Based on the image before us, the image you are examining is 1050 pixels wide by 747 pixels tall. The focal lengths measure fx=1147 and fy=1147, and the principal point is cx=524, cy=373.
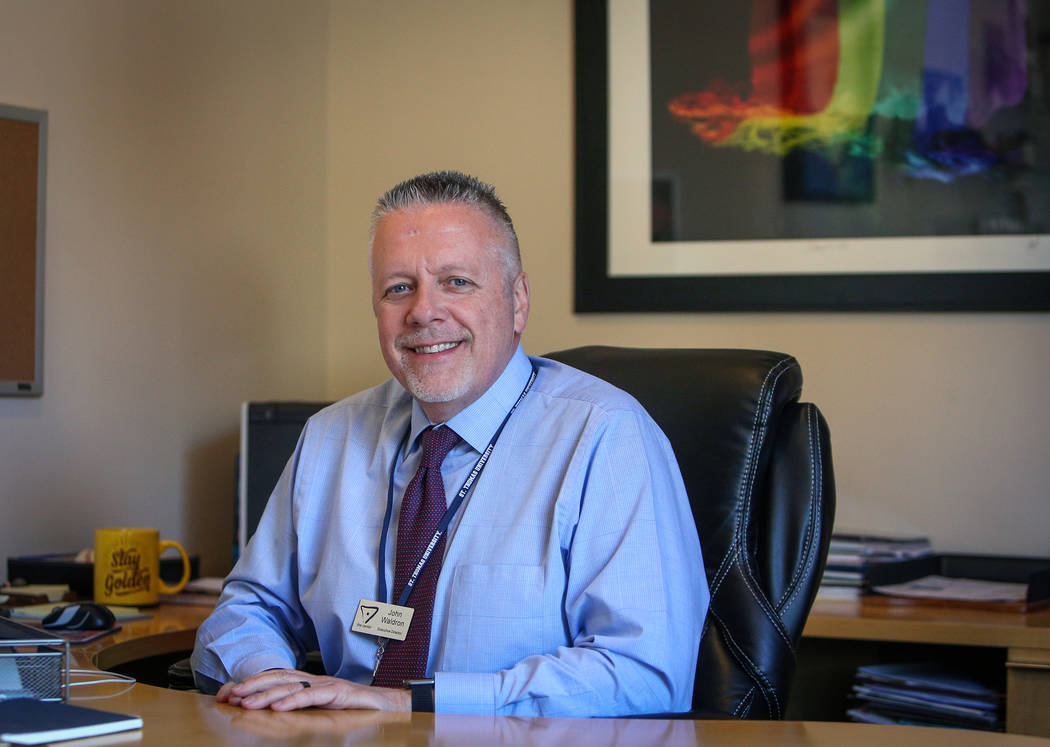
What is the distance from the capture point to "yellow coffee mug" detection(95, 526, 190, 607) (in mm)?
2145

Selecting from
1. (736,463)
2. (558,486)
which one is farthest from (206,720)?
(736,463)

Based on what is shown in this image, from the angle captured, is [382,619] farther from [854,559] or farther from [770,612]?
[854,559]

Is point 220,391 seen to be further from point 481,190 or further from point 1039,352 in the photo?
point 1039,352

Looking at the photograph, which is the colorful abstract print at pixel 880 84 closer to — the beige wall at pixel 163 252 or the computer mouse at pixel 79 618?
the beige wall at pixel 163 252

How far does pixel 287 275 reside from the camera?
302 centimetres

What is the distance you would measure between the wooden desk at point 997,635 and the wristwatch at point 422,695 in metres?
1.01

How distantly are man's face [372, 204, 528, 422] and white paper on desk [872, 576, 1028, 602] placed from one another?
1.08 metres

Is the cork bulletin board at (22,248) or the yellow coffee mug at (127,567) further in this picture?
the cork bulletin board at (22,248)

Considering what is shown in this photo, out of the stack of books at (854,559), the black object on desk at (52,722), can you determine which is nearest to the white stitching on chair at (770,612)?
the stack of books at (854,559)

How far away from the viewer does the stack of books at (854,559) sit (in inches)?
93.1

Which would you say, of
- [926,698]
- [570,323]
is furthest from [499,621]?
[570,323]

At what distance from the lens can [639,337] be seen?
9.24 feet

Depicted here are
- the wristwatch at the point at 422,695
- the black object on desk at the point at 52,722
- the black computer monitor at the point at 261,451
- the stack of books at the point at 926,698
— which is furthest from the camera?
the black computer monitor at the point at 261,451

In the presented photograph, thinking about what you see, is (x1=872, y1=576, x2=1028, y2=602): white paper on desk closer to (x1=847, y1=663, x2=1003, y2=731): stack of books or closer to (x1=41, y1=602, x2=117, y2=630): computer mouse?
(x1=847, y1=663, x2=1003, y2=731): stack of books
